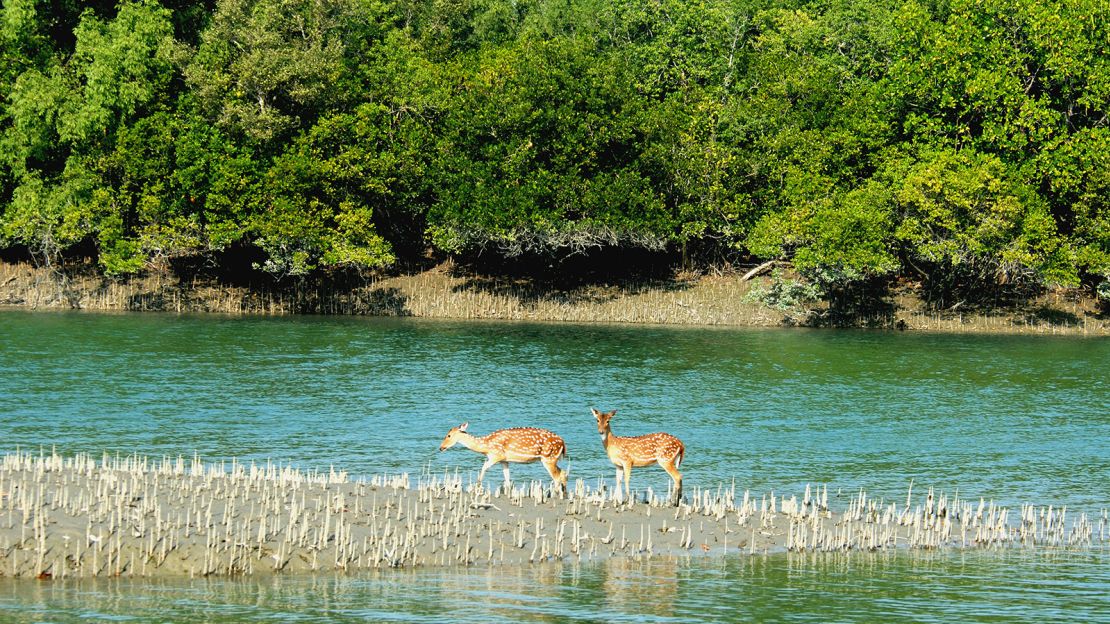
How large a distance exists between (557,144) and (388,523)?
2142 inches

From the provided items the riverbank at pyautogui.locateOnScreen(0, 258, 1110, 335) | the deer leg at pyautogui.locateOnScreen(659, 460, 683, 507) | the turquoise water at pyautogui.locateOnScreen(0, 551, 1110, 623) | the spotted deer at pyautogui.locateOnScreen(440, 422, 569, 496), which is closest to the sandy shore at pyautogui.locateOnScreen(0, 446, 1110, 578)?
the deer leg at pyautogui.locateOnScreen(659, 460, 683, 507)

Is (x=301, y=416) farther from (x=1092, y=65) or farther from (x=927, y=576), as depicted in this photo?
(x=1092, y=65)

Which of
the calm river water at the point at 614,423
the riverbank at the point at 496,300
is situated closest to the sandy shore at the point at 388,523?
the calm river water at the point at 614,423

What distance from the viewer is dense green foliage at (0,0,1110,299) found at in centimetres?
7306

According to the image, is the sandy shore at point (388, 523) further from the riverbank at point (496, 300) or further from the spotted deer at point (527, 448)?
the riverbank at point (496, 300)

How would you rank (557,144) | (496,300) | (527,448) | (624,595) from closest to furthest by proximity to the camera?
(624,595) < (527,448) < (557,144) < (496,300)

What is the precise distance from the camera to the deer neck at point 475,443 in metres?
28.8

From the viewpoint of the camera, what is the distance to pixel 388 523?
25.0m

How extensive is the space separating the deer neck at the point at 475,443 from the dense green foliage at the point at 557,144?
47.3 meters

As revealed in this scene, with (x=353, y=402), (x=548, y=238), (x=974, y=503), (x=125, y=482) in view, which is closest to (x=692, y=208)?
(x=548, y=238)

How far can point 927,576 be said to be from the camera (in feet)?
Result: 78.0

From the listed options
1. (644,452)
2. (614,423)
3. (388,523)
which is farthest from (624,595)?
(614,423)

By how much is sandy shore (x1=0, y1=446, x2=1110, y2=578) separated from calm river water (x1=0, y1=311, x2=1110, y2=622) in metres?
0.78

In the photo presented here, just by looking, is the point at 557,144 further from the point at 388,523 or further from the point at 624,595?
the point at 624,595
